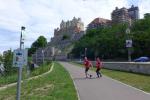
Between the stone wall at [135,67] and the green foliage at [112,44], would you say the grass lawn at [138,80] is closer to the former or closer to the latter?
the stone wall at [135,67]

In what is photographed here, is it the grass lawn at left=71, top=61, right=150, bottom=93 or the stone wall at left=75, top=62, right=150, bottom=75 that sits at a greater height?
the stone wall at left=75, top=62, right=150, bottom=75

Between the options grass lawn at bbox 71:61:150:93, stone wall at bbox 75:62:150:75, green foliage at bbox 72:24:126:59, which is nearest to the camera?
grass lawn at bbox 71:61:150:93

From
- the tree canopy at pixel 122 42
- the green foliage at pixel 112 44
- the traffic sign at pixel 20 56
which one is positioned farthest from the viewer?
the green foliage at pixel 112 44

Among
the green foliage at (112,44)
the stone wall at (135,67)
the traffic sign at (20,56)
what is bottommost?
the stone wall at (135,67)

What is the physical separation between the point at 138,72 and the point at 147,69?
3.05m

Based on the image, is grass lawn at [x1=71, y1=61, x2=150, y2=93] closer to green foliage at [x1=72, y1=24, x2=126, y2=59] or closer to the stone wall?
the stone wall

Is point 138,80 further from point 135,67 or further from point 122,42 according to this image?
point 122,42

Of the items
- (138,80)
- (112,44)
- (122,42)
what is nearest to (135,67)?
(138,80)

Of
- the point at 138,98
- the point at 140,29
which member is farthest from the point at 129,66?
the point at 140,29

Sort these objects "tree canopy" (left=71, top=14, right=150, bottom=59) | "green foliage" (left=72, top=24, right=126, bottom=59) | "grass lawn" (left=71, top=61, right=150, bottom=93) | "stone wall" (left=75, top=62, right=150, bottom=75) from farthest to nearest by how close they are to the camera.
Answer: "green foliage" (left=72, top=24, right=126, bottom=59), "tree canopy" (left=71, top=14, right=150, bottom=59), "stone wall" (left=75, top=62, right=150, bottom=75), "grass lawn" (left=71, top=61, right=150, bottom=93)

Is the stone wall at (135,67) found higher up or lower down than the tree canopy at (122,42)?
lower down

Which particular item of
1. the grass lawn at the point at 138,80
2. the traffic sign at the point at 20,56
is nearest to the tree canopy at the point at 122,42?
Result: the grass lawn at the point at 138,80

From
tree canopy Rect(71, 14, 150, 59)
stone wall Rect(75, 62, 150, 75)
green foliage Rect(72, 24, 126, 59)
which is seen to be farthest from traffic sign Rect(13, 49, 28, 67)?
green foliage Rect(72, 24, 126, 59)

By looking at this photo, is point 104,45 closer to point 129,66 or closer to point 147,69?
point 129,66
